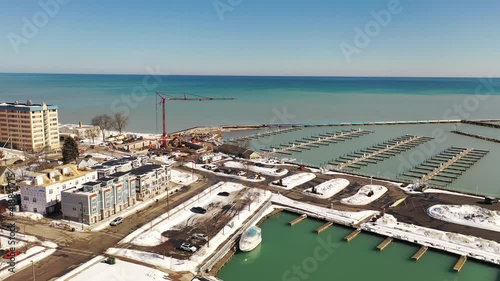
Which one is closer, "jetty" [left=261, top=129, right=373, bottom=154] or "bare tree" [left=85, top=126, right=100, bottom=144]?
"jetty" [left=261, top=129, right=373, bottom=154]

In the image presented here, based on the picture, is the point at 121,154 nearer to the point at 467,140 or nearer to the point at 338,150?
the point at 338,150

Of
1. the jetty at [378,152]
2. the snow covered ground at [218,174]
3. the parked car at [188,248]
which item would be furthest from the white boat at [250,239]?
the jetty at [378,152]

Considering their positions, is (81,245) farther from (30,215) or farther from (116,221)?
(30,215)

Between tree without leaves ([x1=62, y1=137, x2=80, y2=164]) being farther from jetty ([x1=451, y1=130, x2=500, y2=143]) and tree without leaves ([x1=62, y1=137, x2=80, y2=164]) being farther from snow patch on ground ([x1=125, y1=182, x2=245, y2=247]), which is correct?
jetty ([x1=451, y1=130, x2=500, y2=143])

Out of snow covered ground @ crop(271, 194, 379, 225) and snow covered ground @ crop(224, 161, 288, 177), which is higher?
snow covered ground @ crop(224, 161, 288, 177)

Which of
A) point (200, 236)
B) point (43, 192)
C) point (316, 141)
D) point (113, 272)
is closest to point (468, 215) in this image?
point (200, 236)

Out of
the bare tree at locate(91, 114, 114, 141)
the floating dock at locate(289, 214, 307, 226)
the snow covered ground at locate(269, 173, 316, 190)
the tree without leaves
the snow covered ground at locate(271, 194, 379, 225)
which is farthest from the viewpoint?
the bare tree at locate(91, 114, 114, 141)

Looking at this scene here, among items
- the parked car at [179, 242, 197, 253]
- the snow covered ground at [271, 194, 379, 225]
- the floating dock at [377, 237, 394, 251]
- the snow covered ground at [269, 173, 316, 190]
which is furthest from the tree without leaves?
the floating dock at [377, 237, 394, 251]

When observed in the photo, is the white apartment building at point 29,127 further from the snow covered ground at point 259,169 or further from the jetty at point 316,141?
the jetty at point 316,141
